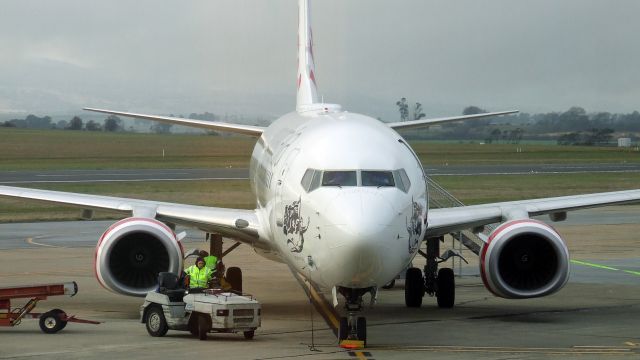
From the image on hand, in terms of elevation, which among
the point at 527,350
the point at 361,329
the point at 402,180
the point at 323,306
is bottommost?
the point at 323,306

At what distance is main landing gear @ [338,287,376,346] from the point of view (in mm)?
19359

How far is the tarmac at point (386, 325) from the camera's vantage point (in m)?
19.3

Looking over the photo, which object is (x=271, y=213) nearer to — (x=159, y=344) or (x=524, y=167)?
(x=159, y=344)

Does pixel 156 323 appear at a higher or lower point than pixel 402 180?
lower

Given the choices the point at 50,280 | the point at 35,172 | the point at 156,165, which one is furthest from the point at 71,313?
the point at 156,165

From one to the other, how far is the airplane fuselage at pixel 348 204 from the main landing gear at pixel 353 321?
441mm

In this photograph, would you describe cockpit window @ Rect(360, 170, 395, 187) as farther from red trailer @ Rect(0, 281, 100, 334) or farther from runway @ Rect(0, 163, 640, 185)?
runway @ Rect(0, 163, 640, 185)

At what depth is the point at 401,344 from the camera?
Answer: 2031cm

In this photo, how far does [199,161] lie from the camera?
332 ft

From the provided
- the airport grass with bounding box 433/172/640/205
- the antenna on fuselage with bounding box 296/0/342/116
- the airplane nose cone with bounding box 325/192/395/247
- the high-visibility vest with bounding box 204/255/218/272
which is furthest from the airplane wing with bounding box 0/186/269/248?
the airport grass with bounding box 433/172/640/205

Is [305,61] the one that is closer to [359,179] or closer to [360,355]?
[359,179]

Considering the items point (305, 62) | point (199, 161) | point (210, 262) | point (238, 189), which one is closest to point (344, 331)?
point (210, 262)

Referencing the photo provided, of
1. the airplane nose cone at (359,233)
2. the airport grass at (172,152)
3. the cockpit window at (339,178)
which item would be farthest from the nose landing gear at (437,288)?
the airport grass at (172,152)

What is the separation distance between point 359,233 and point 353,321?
249cm
